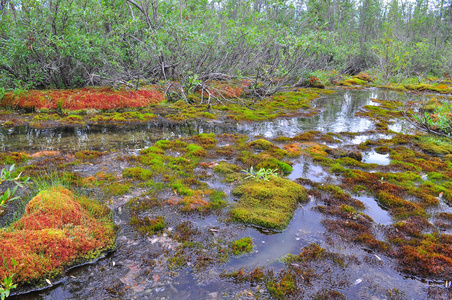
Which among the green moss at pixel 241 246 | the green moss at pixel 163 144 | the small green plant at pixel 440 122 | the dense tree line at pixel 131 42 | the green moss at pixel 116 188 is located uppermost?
the dense tree line at pixel 131 42

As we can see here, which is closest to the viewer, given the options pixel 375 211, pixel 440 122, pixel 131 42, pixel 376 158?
pixel 375 211

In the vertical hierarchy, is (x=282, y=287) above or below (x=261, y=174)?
below

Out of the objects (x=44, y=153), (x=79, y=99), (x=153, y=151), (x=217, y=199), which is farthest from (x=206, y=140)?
(x=79, y=99)

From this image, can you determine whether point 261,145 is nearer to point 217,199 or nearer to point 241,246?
point 217,199

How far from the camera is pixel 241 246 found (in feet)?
15.1

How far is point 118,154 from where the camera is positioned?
8672 millimetres

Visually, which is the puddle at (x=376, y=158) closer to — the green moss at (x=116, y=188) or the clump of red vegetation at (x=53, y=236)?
the green moss at (x=116, y=188)

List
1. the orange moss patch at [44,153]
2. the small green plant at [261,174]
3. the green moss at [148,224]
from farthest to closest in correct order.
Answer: the orange moss patch at [44,153] < the small green plant at [261,174] < the green moss at [148,224]

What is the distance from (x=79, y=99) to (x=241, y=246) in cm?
1315

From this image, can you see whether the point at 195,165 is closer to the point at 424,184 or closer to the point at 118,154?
the point at 118,154

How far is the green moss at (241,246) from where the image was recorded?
4.52 m

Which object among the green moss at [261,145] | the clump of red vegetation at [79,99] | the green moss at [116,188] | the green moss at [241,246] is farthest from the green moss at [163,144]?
the clump of red vegetation at [79,99]

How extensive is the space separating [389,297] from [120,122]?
11.8 metres

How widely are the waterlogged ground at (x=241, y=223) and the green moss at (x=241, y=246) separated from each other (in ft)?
0.20
